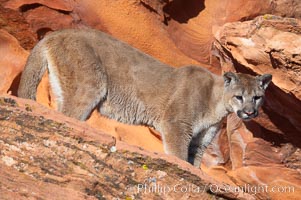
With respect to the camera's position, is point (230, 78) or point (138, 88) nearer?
point (230, 78)

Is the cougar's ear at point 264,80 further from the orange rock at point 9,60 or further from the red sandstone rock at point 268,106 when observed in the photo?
the orange rock at point 9,60

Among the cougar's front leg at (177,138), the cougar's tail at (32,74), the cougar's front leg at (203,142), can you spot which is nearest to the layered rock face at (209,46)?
the cougar's front leg at (203,142)

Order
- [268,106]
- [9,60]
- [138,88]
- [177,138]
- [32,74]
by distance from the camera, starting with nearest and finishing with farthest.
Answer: [32,74], [177,138], [138,88], [268,106], [9,60]

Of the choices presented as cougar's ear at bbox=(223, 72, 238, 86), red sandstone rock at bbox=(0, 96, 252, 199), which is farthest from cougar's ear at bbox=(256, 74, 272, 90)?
red sandstone rock at bbox=(0, 96, 252, 199)

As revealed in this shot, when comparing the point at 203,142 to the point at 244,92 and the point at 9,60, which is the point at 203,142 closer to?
the point at 244,92

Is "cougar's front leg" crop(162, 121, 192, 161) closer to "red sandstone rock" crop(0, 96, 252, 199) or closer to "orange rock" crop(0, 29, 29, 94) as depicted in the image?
"red sandstone rock" crop(0, 96, 252, 199)

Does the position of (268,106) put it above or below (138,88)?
above

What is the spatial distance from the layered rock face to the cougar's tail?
2055 millimetres

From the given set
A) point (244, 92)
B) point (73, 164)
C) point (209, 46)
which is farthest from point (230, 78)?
point (73, 164)

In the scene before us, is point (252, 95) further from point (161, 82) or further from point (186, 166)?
point (186, 166)

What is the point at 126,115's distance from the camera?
25.5ft

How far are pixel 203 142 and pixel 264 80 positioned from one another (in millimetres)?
1001

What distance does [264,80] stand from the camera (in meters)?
7.49

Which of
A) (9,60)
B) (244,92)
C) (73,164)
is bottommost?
(73,164)
